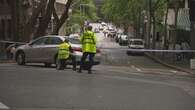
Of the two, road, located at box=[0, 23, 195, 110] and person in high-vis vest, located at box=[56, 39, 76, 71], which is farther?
person in high-vis vest, located at box=[56, 39, 76, 71]

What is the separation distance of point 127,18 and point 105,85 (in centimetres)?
7263

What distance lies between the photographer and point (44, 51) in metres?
26.0

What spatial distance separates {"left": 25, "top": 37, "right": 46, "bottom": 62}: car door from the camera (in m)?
26.2

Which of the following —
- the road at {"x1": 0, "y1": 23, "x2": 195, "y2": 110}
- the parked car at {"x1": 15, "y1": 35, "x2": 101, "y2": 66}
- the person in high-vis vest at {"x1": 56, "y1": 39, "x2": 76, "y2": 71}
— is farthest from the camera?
the parked car at {"x1": 15, "y1": 35, "x2": 101, "y2": 66}

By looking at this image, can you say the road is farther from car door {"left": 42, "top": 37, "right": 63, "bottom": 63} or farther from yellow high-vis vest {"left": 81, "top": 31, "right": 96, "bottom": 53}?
car door {"left": 42, "top": 37, "right": 63, "bottom": 63}

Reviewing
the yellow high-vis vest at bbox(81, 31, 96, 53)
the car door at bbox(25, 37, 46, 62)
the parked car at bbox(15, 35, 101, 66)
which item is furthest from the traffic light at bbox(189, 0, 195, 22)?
the yellow high-vis vest at bbox(81, 31, 96, 53)

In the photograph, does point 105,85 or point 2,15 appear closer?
point 105,85

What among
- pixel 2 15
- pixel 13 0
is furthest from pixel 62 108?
pixel 2 15

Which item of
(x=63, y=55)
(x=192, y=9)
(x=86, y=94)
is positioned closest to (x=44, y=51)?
(x=63, y=55)

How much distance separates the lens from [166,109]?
11.8m

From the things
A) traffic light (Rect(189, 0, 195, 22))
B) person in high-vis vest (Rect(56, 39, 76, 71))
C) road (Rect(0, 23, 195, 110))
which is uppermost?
traffic light (Rect(189, 0, 195, 22))

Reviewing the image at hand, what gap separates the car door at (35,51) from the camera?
26.2 meters

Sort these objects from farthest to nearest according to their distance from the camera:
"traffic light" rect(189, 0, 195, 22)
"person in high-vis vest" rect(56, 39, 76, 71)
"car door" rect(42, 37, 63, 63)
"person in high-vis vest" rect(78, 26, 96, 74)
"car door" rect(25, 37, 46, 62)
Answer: "traffic light" rect(189, 0, 195, 22)
"car door" rect(25, 37, 46, 62)
"car door" rect(42, 37, 63, 63)
"person in high-vis vest" rect(56, 39, 76, 71)
"person in high-vis vest" rect(78, 26, 96, 74)

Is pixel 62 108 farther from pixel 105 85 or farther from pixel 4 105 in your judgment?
pixel 105 85
